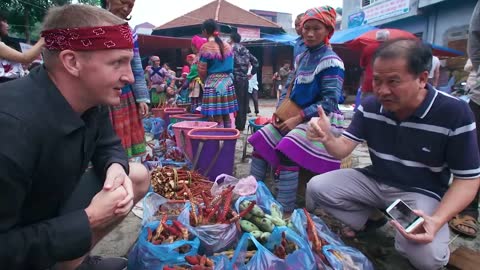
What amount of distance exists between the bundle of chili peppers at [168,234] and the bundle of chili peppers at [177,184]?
0.74 m

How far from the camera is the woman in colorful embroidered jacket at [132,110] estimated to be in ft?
9.16

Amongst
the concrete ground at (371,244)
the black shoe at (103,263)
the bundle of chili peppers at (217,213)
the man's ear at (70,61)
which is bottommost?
the concrete ground at (371,244)

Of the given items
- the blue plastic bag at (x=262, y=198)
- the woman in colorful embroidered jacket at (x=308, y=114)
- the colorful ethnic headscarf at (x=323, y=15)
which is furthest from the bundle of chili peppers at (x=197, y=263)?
the colorful ethnic headscarf at (x=323, y=15)

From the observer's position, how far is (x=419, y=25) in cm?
1335

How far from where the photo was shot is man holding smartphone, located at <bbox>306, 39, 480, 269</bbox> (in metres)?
1.91

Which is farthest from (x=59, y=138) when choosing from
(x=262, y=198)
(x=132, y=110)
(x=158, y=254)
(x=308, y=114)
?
(x=308, y=114)

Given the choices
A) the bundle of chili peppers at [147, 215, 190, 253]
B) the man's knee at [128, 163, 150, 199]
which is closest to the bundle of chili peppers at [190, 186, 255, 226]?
the bundle of chili peppers at [147, 215, 190, 253]

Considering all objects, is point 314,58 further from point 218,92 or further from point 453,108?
point 218,92

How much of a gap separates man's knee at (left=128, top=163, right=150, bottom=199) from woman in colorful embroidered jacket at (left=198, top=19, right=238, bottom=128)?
9.82ft

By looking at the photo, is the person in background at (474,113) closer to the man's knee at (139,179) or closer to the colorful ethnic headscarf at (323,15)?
the colorful ethnic headscarf at (323,15)

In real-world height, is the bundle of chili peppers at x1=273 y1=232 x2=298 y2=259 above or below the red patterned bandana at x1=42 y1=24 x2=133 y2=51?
below

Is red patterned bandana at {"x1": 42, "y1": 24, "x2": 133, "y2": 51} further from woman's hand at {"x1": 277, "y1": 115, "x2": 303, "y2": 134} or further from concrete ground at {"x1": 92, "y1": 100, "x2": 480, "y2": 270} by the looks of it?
woman's hand at {"x1": 277, "y1": 115, "x2": 303, "y2": 134}

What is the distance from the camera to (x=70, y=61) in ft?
4.28

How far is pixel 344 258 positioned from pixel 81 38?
1.74 meters
